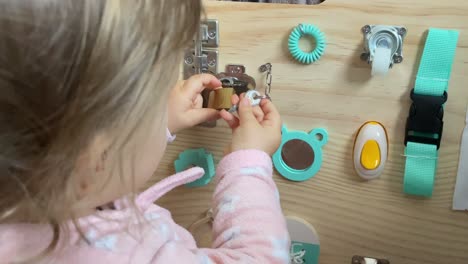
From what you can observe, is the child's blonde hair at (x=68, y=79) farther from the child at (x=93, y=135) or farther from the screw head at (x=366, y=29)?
the screw head at (x=366, y=29)

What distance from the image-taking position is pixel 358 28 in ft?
1.87

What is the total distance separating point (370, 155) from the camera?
1.95 feet

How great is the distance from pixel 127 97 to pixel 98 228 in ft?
0.43

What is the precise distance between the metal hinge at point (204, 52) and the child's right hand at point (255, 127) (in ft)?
0.16

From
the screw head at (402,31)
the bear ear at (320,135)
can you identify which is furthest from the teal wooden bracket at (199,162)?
the screw head at (402,31)

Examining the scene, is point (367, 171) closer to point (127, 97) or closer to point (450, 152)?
point (450, 152)

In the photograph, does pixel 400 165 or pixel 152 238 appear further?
pixel 400 165

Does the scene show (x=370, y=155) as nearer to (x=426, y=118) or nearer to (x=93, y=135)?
(x=426, y=118)

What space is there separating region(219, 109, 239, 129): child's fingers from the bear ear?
75 millimetres

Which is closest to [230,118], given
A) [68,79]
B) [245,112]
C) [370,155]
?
[245,112]

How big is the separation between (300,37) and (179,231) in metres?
0.21

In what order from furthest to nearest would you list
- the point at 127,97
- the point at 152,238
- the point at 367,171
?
1. the point at 367,171
2. the point at 152,238
3. the point at 127,97

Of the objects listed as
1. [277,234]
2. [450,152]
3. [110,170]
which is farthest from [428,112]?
[110,170]

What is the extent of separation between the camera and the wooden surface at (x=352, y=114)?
22.3 inches
